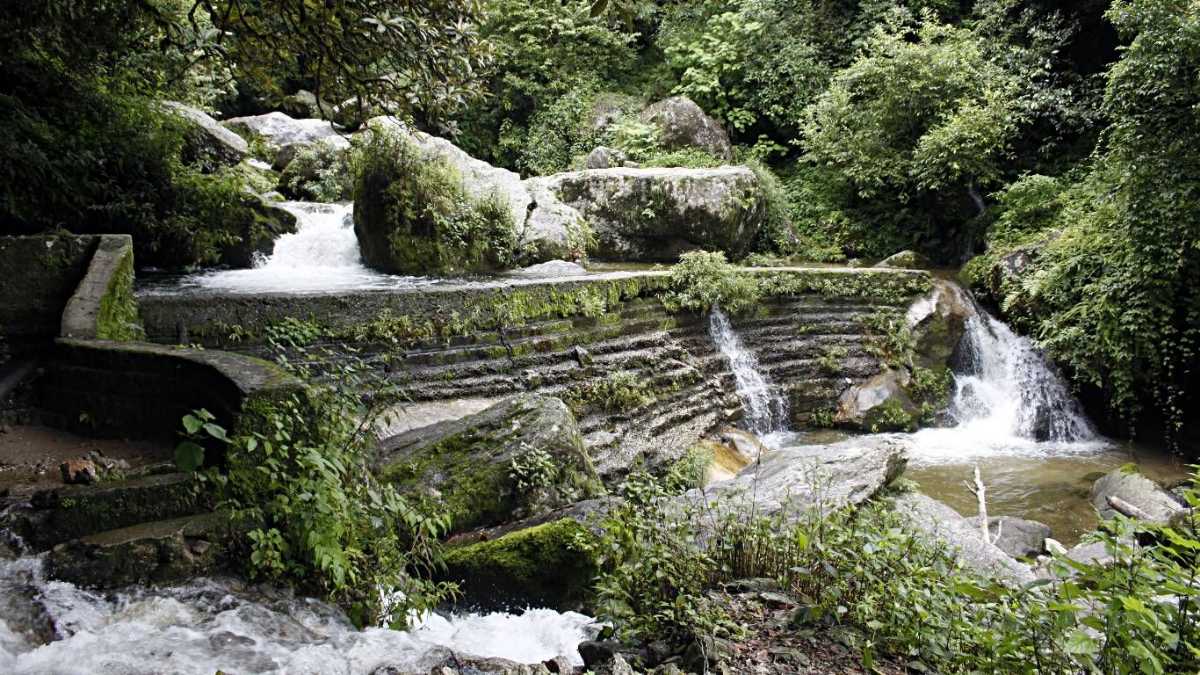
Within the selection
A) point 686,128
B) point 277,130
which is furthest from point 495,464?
point 686,128

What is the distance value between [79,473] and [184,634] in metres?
1.47

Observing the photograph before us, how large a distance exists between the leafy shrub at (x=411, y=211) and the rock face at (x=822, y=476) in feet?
20.1

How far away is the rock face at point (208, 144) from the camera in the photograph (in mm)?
10414

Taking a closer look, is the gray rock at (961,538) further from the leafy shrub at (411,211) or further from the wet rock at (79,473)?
the leafy shrub at (411,211)

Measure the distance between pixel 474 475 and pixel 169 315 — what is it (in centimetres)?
320

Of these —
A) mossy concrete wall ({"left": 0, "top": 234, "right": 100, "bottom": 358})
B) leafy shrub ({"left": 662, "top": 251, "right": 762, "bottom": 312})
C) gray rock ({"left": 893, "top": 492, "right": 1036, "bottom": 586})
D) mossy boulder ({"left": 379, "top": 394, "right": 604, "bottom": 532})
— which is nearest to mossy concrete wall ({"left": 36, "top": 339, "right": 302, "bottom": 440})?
mossy concrete wall ({"left": 0, "top": 234, "right": 100, "bottom": 358})

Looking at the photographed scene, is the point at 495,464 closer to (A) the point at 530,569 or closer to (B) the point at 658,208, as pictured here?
(A) the point at 530,569

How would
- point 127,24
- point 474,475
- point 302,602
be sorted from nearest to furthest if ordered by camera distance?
point 302,602, point 474,475, point 127,24

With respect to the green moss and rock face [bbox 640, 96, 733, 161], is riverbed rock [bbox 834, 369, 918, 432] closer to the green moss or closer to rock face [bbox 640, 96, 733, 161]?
the green moss

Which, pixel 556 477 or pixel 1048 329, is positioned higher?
pixel 1048 329

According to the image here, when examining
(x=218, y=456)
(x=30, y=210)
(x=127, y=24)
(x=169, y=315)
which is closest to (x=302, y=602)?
(x=218, y=456)

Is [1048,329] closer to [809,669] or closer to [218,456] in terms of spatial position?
[809,669]

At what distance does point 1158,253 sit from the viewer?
8.52m

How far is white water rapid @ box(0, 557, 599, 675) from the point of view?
2754 millimetres
